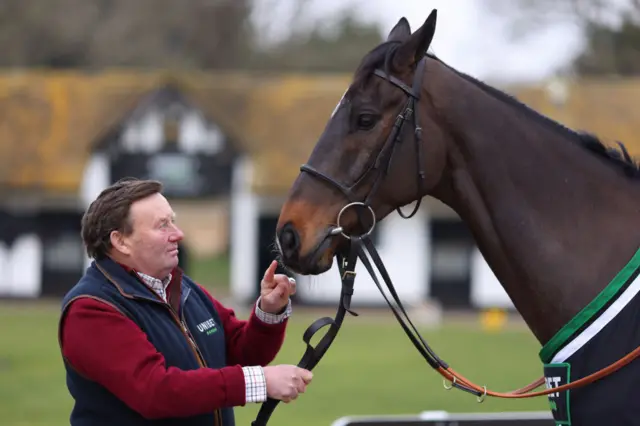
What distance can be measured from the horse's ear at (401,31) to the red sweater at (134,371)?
136 centimetres

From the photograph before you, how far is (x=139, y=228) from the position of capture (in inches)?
126

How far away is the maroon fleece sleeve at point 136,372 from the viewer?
2.85 m

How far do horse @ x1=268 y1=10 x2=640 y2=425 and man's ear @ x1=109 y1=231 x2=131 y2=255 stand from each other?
1.99 ft

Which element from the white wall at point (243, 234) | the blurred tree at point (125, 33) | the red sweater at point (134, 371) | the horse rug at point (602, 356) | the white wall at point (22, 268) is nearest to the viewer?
the horse rug at point (602, 356)

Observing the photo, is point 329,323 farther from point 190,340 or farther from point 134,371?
point 134,371

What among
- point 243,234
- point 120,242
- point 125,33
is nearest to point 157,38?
point 125,33

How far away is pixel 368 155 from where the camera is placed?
305 cm

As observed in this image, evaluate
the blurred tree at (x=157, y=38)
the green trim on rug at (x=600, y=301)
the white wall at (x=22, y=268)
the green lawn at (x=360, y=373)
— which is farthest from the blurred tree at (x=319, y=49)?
the green trim on rug at (x=600, y=301)

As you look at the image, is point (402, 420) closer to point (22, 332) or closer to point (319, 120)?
point (22, 332)

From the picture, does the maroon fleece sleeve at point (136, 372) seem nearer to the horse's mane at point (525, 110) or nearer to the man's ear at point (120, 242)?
the man's ear at point (120, 242)

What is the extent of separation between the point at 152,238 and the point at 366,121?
92cm

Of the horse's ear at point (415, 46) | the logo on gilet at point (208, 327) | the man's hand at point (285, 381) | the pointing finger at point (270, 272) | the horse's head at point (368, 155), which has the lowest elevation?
the man's hand at point (285, 381)

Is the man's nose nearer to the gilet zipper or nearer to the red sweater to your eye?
the gilet zipper

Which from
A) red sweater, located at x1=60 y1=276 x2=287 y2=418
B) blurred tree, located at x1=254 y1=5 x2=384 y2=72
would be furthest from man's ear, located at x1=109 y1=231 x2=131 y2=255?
blurred tree, located at x1=254 y1=5 x2=384 y2=72
